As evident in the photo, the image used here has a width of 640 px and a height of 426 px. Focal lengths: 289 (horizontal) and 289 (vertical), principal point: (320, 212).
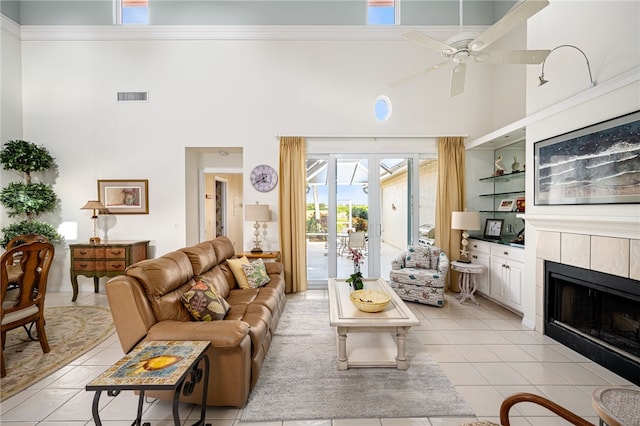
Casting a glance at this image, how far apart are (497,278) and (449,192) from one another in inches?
61.5

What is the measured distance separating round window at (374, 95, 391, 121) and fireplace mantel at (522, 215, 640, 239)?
2.74m

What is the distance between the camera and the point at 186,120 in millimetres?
4980

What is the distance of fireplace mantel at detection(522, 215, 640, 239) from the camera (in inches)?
89.6

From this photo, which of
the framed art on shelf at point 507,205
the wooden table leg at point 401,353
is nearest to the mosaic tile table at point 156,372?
the wooden table leg at point 401,353

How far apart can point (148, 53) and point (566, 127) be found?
6.08 m

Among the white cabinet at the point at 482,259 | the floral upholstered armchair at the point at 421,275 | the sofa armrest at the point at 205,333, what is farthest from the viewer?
the white cabinet at the point at 482,259

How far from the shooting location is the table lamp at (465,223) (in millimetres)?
4340

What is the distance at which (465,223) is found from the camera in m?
4.37

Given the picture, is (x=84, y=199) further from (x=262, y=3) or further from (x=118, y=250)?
(x=262, y=3)

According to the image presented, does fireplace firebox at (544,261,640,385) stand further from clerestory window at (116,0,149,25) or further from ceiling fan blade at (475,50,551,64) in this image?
clerestory window at (116,0,149,25)

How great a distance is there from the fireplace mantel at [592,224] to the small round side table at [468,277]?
Result: 1.11 metres

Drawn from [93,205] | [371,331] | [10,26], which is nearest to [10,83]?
[10,26]

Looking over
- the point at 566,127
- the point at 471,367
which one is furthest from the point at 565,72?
the point at 471,367

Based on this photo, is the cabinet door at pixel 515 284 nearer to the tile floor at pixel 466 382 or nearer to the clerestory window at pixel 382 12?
the tile floor at pixel 466 382
